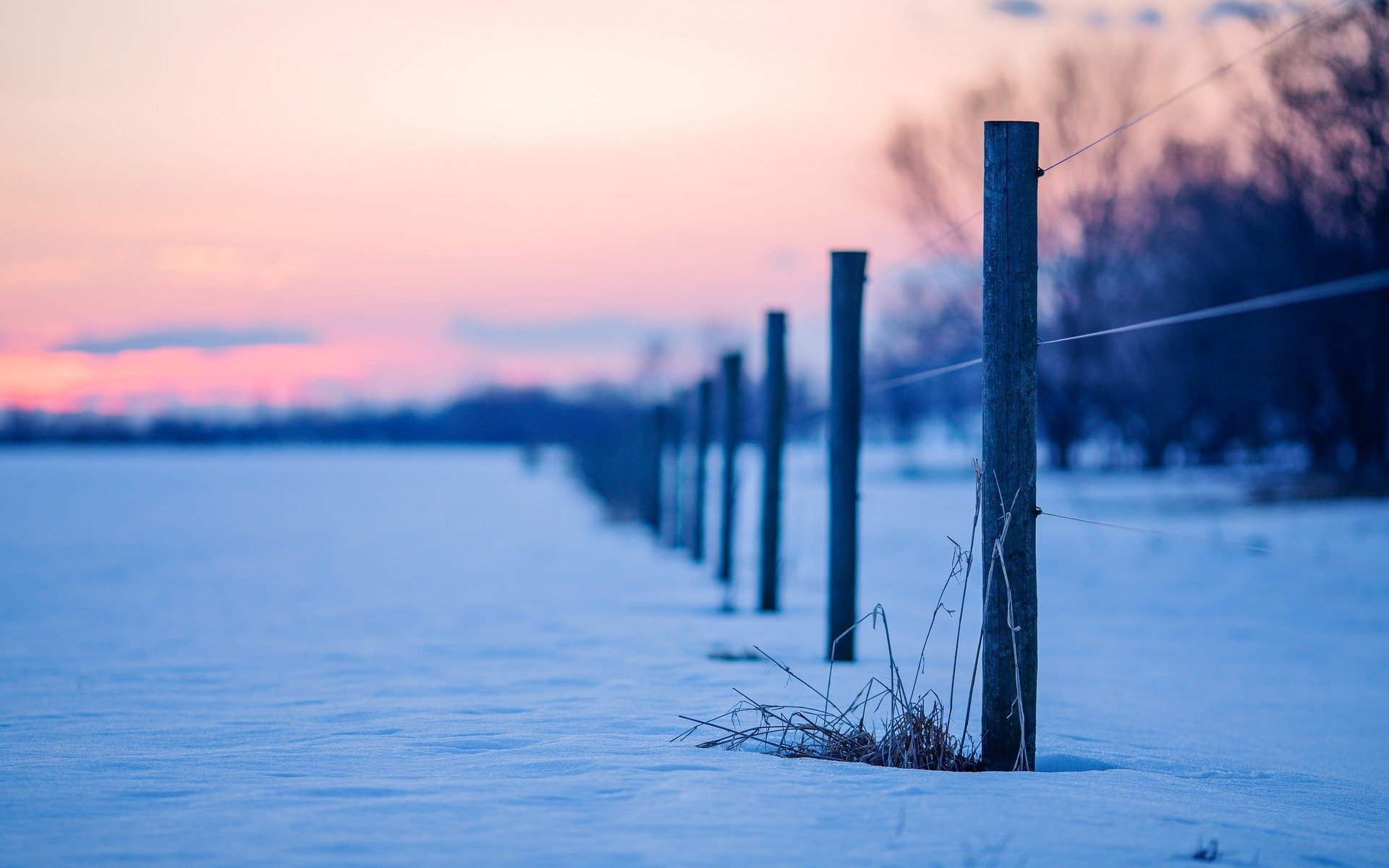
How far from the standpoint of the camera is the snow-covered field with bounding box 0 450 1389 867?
315 cm

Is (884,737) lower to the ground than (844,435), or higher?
lower

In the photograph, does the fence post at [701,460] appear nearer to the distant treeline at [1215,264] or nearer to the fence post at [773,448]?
the fence post at [773,448]

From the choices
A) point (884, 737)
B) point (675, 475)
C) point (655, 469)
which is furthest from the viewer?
point (655, 469)

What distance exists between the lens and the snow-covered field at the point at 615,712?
10.3 feet

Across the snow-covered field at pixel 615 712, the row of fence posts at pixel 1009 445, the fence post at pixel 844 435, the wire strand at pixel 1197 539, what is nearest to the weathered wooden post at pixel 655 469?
the snow-covered field at pixel 615 712

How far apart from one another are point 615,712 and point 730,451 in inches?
210

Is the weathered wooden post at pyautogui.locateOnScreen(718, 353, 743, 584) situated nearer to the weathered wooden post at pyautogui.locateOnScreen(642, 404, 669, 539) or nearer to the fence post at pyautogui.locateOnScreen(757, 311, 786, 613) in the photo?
the fence post at pyautogui.locateOnScreen(757, 311, 786, 613)

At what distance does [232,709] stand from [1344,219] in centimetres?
2042

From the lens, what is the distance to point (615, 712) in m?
4.80

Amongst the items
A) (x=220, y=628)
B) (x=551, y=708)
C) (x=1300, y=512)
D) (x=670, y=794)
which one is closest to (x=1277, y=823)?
(x=670, y=794)

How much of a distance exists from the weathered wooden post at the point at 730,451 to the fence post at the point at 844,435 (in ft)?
10.8

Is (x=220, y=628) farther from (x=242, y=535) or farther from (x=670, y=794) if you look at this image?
(x=242, y=535)

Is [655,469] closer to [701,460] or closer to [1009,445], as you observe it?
[701,460]

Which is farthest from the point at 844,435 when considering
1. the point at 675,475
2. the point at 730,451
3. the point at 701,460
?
the point at 675,475
